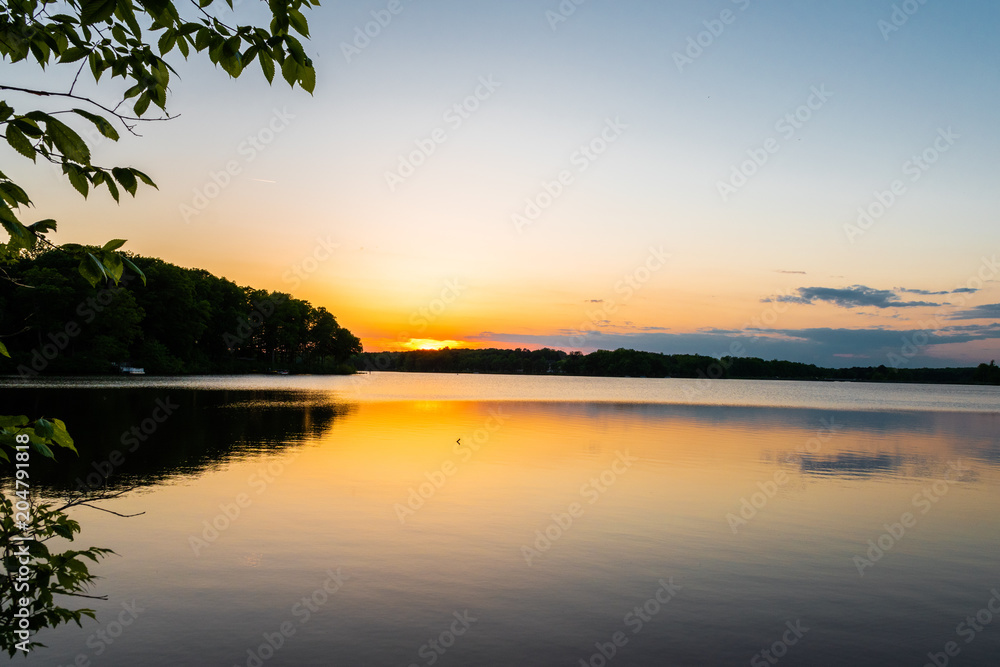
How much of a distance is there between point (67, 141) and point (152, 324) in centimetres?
12262

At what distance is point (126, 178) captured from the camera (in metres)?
2.79

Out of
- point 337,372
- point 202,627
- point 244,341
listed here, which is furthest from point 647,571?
point 337,372

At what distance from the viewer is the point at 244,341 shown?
145750 millimetres

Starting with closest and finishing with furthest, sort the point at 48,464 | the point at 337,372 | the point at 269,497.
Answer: the point at 269,497 < the point at 48,464 < the point at 337,372

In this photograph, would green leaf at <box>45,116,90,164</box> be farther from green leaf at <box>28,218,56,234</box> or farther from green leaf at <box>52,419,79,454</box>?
green leaf at <box>52,419,79,454</box>

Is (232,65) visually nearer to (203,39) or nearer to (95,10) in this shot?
(203,39)

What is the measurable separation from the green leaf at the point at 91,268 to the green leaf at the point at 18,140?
447 millimetres

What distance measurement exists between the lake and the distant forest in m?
42.0

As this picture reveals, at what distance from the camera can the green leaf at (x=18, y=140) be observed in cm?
260

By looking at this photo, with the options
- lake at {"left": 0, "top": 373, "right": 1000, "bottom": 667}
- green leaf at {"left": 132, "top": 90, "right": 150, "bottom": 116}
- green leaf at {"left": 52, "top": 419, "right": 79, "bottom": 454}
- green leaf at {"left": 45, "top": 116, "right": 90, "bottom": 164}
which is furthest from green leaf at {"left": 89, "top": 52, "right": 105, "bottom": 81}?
lake at {"left": 0, "top": 373, "right": 1000, "bottom": 667}

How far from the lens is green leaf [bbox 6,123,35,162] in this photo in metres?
2.60

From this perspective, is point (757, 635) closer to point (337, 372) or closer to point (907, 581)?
point (907, 581)

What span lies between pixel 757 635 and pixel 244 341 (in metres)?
149

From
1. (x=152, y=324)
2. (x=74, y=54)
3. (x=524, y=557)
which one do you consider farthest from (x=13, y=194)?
(x=152, y=324)
